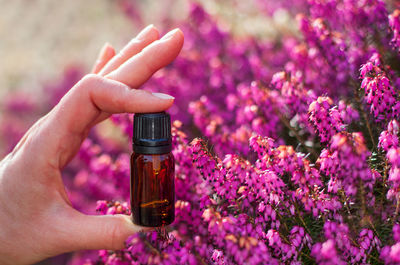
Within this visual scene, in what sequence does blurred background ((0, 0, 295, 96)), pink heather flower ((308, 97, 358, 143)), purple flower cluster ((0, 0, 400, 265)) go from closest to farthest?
purple flower cluster ((0, 0, 400, 265)), pink heather flower ((308, 97, 358, 143)), blurred background ((0, 0, 295, 96))

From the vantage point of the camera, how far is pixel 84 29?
6.10m

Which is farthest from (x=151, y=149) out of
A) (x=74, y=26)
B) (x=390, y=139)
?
(x=74, y=26)

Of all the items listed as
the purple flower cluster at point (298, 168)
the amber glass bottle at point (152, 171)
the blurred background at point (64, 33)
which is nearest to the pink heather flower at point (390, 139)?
the purple flower cluster at point (298, 168)

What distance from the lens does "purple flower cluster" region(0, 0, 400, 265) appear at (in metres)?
1.20

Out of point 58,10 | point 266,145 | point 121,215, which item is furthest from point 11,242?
point 58,10

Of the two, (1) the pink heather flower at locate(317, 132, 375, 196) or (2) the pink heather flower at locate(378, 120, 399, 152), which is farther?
(2) the pink heather flower at locate(378, 120, 399, 152)

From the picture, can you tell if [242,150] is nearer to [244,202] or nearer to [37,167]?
[244,202]

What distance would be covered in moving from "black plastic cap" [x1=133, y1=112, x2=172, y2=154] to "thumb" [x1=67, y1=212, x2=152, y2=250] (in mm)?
281

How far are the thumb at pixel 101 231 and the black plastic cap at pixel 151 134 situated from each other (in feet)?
0.92

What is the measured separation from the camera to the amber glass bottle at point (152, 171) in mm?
1326

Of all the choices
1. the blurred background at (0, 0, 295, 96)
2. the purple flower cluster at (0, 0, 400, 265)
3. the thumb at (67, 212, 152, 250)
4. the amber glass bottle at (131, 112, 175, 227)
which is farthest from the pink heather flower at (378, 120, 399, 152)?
the blurred background at (0, 0, 295, 96)

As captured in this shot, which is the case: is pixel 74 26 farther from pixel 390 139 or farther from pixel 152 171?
pixel 390 139

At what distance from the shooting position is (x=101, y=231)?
144 cm

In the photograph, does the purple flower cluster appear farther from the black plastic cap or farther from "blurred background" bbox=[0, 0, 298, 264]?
"blurred background" bbox=[0, 0, 298, 264]
